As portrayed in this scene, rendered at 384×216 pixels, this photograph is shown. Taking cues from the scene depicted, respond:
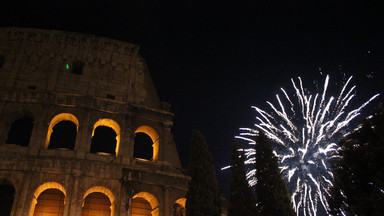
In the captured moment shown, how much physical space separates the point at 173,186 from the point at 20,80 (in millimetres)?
12093

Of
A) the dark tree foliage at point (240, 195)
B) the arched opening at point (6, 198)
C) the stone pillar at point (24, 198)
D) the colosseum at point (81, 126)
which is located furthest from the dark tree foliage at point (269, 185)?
the arched opening at point (6, 198)

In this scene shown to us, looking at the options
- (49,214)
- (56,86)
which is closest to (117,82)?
(56,86)

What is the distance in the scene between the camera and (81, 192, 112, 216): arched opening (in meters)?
21.7

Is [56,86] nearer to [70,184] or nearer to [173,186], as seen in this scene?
[70,184]

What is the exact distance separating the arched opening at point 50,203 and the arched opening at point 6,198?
1652 millimetres

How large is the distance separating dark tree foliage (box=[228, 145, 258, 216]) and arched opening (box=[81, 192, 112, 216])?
7528 millimetres

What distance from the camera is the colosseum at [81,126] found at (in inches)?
814

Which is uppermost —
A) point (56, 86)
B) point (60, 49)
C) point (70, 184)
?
point (60, 49)

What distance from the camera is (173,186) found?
2277 cm

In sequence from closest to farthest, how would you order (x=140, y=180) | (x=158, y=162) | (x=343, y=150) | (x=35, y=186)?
(x=343, y=150), (x=35, y=186), (x=140, y=180), (x=158, y=162)

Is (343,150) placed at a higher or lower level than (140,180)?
lower

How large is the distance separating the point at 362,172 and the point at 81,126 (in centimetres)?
1625

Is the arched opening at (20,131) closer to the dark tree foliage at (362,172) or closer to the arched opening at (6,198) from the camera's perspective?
the arched opening at (6,198)

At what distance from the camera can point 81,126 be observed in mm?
22750
